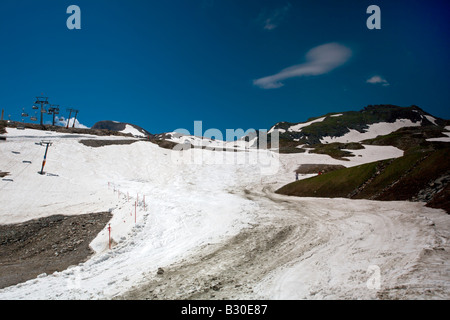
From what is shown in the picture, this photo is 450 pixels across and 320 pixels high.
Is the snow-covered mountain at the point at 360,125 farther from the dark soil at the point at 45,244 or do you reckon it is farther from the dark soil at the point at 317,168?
the dark soil at the point at 45,244

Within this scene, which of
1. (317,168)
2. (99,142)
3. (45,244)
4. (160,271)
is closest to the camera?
(160,271)

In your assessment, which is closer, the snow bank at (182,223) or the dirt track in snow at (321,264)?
the dirt track in snow at (321,264)

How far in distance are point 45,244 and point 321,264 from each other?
62.0 feet

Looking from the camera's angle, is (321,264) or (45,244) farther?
(45,244)

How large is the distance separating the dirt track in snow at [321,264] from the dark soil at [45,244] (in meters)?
7.52

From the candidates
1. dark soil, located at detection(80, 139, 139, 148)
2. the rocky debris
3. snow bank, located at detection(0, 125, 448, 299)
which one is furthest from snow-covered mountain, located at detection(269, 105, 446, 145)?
the rocky debris

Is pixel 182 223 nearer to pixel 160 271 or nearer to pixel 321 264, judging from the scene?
pixel 160 271

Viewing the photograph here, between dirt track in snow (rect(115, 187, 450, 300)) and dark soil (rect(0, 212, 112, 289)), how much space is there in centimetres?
752

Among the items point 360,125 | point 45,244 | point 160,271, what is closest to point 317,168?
point 160,271

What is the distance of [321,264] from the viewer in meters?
9.34

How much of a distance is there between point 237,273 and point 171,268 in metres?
2.96

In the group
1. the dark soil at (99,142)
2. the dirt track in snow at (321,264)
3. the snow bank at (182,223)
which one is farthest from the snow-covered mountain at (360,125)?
the dirt track in snow at (321,264)

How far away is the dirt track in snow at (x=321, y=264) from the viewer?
7.21 metres
